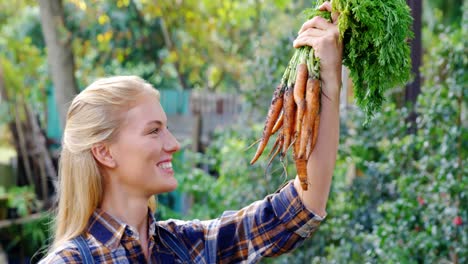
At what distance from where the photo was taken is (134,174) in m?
2.03

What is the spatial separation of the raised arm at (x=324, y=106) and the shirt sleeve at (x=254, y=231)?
0.16 feet

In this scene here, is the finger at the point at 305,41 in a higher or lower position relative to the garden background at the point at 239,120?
higher

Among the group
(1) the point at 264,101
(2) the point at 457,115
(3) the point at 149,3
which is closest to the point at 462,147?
(2) the point at 457,115

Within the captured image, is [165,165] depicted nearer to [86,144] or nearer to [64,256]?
[86,144]

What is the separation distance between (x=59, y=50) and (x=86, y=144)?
428 cm

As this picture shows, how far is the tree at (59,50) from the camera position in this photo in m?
6.09

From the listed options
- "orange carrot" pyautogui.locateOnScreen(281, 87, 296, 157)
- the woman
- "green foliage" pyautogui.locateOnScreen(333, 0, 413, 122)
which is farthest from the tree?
"green foliage" pyautogui.locateOnScreen(333, 0, 413, 122)

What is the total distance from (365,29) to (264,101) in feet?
11.5

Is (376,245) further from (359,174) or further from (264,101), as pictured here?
(264,101)

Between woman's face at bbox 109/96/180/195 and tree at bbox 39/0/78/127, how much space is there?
4165 millimetres

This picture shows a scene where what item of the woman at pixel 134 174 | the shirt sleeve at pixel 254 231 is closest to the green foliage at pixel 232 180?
the shirt sleeve at pixel 254 231

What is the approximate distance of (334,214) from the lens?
4809 millimetres

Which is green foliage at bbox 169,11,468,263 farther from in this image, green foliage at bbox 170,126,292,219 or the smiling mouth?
the smiling mouth

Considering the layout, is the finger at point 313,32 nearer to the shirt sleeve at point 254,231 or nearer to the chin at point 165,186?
the shirt sleeve at point 254,231
